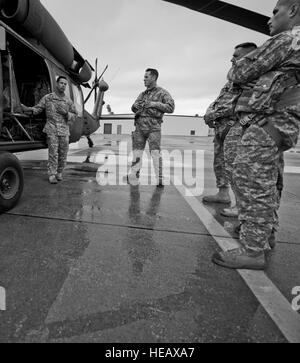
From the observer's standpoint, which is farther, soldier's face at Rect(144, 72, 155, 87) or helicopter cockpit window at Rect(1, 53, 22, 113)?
soldier's face at Rect(144, 72, 155, 87)

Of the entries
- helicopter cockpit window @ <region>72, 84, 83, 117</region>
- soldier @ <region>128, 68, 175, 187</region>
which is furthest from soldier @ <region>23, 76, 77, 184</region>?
helicopter cockpit window @ <region>72, 84, 83, 117</region>

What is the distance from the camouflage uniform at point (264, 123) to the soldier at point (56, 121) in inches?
132

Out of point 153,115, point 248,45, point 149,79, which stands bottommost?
point 153,115

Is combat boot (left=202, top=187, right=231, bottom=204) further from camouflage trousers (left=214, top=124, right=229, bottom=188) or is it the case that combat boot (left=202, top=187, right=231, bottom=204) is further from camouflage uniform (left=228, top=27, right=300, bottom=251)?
camouflage uniform (left=228, top=27, right=300, bottom=251)

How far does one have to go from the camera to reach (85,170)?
615cm

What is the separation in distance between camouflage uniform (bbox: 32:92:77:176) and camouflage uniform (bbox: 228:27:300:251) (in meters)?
3.36

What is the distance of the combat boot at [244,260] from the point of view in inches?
73.1

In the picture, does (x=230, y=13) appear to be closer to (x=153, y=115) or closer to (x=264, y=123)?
(x=264, y=123)

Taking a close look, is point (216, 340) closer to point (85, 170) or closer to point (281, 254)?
point (281, 254)

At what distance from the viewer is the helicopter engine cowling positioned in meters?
3.46

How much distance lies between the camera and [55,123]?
443cm

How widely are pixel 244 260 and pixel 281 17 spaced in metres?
1.63

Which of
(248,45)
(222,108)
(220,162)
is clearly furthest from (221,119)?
(248,45)

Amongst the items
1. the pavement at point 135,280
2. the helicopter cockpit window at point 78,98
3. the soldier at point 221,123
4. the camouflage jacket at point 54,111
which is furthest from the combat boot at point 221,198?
the helicopter cockpit window at point 78,98
